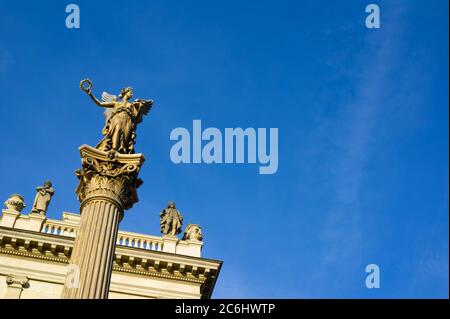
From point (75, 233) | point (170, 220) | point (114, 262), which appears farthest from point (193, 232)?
point (75, 233)

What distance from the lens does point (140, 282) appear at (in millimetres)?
32281

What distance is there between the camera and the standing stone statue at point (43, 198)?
33.5 metres

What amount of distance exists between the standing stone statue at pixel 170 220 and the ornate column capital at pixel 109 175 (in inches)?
760

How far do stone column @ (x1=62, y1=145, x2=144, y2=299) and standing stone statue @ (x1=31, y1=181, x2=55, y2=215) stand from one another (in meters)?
18.7

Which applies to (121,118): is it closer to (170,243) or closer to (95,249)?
(95,249)

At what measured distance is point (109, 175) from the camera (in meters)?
15.1

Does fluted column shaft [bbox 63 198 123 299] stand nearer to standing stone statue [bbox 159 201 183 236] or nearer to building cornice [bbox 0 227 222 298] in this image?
building cornice [bbox 0 227 222 298]

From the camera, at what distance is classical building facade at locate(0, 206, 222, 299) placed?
101 feet

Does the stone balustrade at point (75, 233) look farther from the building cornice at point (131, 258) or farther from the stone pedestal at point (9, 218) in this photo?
the building cornice at point (131, 258)

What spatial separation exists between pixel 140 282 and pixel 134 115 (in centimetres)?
1729

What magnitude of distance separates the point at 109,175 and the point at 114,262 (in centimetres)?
1753

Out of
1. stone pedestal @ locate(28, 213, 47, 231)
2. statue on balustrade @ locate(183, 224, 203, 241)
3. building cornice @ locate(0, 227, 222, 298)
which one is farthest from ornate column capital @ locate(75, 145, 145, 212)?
statue on balustrade @ locate(183, 224, 203, 241)
